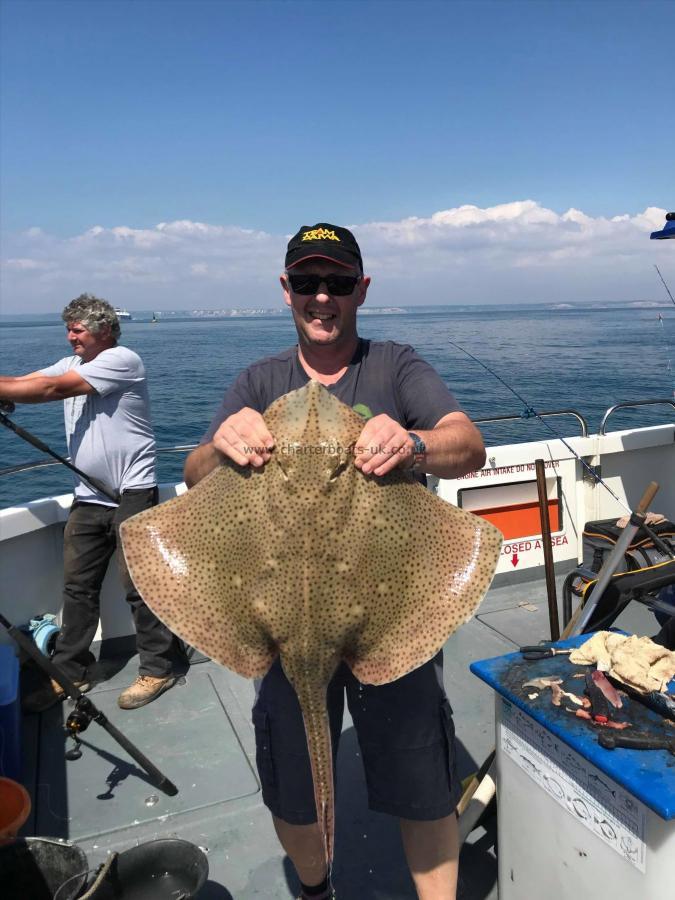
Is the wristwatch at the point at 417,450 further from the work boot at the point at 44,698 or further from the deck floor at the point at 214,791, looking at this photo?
the work boot at the point at 44,698

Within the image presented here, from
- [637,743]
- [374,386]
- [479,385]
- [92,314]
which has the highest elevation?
[92,314]

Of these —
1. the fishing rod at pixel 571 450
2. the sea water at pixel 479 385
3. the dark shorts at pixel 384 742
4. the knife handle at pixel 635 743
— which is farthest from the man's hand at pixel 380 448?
the sea water at pixel 479 385

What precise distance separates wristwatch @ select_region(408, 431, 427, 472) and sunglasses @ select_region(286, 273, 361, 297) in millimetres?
649

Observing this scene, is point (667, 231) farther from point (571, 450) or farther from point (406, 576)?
point (406, 576)

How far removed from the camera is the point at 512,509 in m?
6.41

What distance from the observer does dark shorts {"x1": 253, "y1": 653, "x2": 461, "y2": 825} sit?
2332mm

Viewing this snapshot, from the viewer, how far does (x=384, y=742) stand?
2.38 m

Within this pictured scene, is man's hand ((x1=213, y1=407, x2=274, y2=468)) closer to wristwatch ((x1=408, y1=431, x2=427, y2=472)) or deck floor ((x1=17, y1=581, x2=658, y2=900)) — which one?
wristwatch ((x1=408, y1=431, x2=427, y2=472))

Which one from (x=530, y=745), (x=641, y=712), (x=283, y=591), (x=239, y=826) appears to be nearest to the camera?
(x=283, y=591)

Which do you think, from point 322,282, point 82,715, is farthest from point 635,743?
point 82,715

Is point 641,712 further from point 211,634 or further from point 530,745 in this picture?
point 211,634

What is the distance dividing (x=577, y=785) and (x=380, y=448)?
129 cm

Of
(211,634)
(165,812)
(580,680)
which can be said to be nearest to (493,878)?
(580,680)

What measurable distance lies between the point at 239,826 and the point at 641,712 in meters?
2.23
